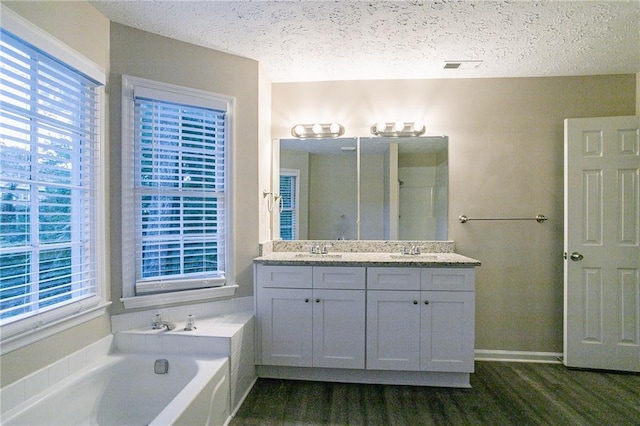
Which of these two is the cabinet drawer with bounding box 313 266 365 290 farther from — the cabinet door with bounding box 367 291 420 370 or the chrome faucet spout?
the chrome faucet spout

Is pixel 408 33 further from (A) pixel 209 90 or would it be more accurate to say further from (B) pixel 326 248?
(B) pixel 326 248

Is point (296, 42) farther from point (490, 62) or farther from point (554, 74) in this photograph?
point (554, 74)

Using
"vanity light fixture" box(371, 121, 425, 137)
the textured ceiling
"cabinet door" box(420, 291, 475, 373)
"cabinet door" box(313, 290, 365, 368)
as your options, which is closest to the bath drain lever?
"cabinet door" box(313, 290, 365, 368)

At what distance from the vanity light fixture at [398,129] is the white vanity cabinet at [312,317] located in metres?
1.27

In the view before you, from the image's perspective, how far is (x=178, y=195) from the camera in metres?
2.15

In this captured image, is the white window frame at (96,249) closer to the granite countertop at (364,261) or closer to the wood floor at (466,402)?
the granite countertop at (364,261)

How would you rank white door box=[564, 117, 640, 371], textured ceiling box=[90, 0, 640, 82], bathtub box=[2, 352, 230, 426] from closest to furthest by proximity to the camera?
bathtub box=[2, 352, 230, 426] → textured ceiling box=[90, 0, 640, 82] → white door box=[564, 117, 640, 371]

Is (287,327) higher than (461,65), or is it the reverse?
(461,65)

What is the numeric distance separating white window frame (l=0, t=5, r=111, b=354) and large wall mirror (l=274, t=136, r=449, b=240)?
1.37m

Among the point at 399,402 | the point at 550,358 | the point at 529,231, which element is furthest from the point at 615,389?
the point at 399,402

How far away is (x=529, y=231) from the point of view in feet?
8.80

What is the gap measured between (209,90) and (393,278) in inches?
76.8

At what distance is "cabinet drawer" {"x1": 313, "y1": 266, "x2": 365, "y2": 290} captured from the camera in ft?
7.40

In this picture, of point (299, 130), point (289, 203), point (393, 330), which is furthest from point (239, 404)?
point (299, 130)
